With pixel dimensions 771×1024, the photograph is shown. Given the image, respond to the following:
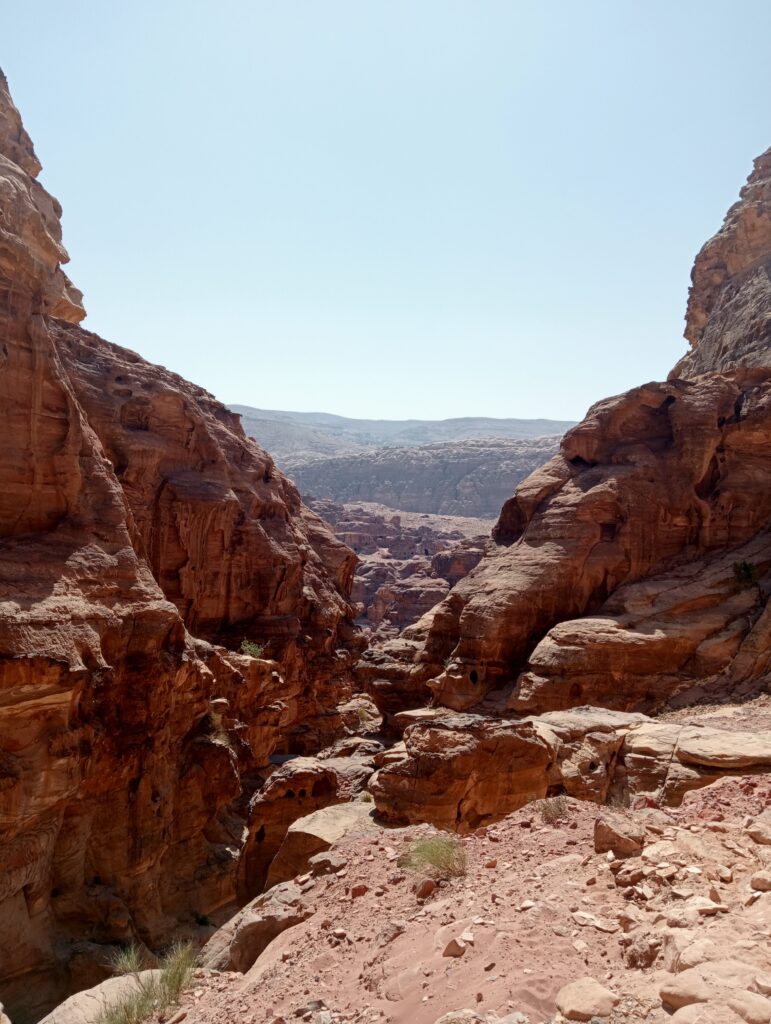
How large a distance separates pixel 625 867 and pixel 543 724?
6.53 m

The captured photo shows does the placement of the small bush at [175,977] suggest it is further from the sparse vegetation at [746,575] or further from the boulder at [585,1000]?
the sparse vegetation at [746,575]

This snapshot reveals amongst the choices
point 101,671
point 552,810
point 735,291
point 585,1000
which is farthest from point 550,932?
point 735,291

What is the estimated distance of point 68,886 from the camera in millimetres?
15844

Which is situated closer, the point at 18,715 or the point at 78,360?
the point at 18,715

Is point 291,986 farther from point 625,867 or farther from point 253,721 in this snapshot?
point 253,721

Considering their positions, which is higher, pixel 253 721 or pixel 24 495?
pixel 24 495

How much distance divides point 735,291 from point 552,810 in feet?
119

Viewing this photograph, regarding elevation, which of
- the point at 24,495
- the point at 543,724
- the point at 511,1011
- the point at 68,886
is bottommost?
the point at 68,886

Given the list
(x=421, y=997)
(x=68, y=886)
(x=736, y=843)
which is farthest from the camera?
(x=68, y=886)

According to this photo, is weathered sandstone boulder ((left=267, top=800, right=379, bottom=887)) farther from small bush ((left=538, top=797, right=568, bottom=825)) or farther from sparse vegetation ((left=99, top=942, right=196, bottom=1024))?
sparse vegetation ((left=99, top=942, right=196, bottom=1024))

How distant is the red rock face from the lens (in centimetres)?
1410

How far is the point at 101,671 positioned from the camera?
1573 centimetres

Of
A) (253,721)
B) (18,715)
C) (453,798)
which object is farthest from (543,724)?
(253,721)

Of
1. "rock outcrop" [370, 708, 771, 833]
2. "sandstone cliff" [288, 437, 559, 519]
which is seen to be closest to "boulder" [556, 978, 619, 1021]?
"rock outcrop" [370, 708, 771, 833]
